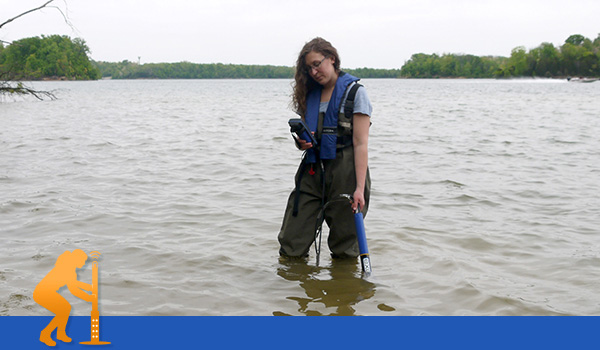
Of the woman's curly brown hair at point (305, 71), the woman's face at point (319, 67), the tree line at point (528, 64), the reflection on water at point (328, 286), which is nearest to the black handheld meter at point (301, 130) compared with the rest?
the woman's curly brown hair at point (305, 71)

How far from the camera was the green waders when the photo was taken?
489cm

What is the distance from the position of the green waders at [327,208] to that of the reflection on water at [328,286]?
17 cm

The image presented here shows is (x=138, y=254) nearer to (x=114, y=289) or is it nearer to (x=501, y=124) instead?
(x=114, y=289)

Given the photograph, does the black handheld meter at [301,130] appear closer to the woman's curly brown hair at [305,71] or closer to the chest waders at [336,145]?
the chest waders at [336,145]

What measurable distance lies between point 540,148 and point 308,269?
443 inches

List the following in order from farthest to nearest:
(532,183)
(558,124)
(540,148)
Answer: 1. (558,124)
2. (540,148)
3. (532,183)

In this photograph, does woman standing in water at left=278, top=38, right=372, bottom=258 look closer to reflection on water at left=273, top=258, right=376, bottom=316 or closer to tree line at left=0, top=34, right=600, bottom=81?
reflection on water at left=273, top=258, right=376, bottom=316

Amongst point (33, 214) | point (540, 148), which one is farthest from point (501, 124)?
point (33, 214)

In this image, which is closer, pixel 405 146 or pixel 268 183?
pixel 268 183

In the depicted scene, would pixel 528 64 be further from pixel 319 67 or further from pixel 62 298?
pixel 62 298

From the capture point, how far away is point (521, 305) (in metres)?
4.66

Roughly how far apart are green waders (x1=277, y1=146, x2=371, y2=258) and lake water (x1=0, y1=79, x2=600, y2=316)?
0.28m

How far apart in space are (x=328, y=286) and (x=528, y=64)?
172 m
